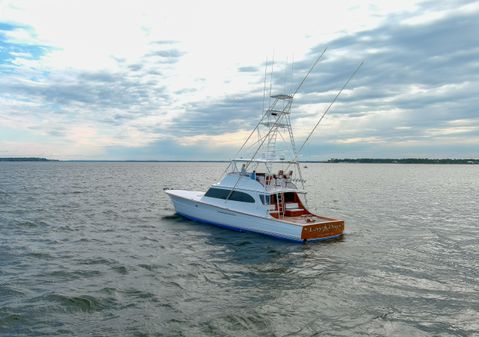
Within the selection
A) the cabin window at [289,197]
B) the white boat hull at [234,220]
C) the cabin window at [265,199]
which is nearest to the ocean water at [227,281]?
the white boat hull at [234,220]

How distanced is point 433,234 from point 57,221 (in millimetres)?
23706

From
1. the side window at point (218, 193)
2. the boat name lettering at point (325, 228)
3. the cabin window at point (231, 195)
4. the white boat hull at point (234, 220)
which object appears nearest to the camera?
the boat name lettering at point (325, 228)

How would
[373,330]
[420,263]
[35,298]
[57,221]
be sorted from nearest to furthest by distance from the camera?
[373,330], [35,298], [420,263], [57,221]

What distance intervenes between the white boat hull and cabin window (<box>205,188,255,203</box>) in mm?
807

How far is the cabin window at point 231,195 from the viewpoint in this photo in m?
21.1

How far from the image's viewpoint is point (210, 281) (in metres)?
13.1

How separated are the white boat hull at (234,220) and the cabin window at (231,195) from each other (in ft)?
2.65

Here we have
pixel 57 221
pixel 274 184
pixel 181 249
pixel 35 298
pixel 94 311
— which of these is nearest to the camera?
pixel 94 311

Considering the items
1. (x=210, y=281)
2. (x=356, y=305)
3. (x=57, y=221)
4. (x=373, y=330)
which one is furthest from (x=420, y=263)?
(x=57, y=221)

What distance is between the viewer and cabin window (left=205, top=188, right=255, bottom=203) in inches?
829

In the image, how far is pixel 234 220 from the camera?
69.3 ft

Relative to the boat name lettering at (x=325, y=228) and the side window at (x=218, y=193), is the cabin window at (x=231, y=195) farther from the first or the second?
the boat name lettering at (x=325, y=228)

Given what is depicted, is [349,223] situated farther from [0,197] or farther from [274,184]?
[0,197]

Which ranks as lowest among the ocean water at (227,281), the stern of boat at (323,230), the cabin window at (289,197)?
the ocean water at (227,281)
